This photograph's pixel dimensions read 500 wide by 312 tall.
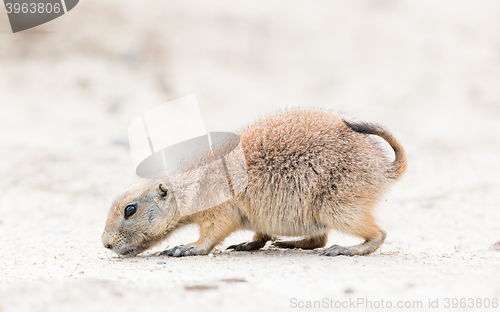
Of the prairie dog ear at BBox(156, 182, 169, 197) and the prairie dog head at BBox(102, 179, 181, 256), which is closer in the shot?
the prairie dog head at BBox(102, 179, 181, 256)

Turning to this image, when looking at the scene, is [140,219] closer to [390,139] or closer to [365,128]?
[365,128]

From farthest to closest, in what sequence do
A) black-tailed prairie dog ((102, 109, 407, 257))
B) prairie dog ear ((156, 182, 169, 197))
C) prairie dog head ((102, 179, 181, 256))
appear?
prairie dog ear ((156, 182, 169, 197)) → prairie dog head ((102, 179, 181, 256)) → black-tailed prairie dog ((102, 109, 407, 257))

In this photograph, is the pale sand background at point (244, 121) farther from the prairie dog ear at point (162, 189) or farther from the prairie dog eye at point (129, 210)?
the prairie dog ear at point (162, 189)

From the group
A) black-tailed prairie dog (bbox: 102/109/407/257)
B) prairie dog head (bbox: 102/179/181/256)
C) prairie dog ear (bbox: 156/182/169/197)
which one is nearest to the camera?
black-tailed prairie dog (bbox: 102/109/407/257)

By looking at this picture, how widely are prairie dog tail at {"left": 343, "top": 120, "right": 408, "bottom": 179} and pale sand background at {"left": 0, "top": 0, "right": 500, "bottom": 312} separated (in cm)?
81

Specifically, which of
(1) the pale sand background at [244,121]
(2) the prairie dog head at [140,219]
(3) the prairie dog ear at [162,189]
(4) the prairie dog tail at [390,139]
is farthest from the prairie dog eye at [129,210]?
(4) the prairie dog tail at [390,139]

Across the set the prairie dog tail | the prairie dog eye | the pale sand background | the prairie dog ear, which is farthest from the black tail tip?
the prairie dog eye

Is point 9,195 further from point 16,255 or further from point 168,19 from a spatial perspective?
point 168,19

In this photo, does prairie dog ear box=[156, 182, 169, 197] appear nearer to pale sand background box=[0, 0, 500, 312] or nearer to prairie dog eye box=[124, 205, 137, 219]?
prairie dog eye box=[124, 205, 137, 219]

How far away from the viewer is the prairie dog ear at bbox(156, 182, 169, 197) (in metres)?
4.98

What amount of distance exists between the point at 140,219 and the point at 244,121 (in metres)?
7.58

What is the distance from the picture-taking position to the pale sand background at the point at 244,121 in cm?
331

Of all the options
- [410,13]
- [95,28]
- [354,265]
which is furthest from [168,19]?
[354,265]

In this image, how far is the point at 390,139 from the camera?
4848 mm
